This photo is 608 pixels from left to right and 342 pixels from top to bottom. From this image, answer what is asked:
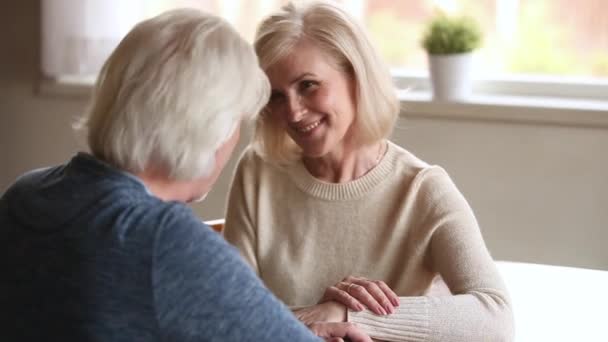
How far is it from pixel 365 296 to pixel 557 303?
46cm

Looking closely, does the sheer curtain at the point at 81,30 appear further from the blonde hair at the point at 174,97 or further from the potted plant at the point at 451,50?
the blonde hair at the point at 174,97

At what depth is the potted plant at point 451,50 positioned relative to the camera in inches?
124

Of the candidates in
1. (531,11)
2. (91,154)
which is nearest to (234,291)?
(91,154)

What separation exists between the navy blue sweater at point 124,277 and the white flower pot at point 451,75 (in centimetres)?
205

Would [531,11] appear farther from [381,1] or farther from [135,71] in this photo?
[135,71]

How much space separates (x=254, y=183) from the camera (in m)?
2.00

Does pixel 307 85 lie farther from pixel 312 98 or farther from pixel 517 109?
pixel 517 109

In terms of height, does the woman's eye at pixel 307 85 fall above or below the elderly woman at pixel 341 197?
above

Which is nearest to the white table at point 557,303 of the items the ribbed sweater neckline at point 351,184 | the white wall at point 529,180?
the ribbed sweater neckline at point 351,184

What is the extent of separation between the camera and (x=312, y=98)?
6.04ft

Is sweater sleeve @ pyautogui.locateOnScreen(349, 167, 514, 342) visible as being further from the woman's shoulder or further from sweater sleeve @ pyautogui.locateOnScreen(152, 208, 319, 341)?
sweater sleeve @ pyautogui.locateOnScreen(152, 208, 319, 341)

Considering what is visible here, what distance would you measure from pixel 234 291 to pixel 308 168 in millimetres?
812

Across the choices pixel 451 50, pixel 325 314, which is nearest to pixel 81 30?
pixel 451 50

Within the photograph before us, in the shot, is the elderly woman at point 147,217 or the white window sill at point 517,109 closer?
the elderly woman at point 147,217
